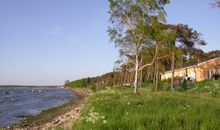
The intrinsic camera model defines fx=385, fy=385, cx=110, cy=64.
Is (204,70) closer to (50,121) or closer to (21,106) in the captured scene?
(21,106)

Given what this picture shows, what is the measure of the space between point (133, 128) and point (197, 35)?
53489 millimetres

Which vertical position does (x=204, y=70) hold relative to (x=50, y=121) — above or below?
above

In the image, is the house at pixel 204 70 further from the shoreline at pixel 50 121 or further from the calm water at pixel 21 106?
the shoreline at pixel 50 121

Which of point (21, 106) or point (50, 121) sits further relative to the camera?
point (21, 106)

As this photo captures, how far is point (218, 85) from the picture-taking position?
43000mm

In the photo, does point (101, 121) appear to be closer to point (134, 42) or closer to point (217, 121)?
point (217, 121)

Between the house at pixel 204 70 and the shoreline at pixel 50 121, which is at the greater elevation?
the house at pixel 204 70

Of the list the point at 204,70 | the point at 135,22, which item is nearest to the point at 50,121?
the point at 135,22

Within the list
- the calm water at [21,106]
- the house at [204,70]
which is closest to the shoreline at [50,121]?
the calm water at [21,106]

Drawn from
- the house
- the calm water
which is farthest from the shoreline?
the house

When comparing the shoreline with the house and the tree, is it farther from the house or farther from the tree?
the house

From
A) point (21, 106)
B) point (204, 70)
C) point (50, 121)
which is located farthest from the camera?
point (204, 70)

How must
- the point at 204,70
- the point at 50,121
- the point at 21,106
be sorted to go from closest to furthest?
the point at 50,121, the point at 21,106, the point at 204,70

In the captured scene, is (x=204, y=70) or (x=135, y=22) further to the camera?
(x=204, y=70)
